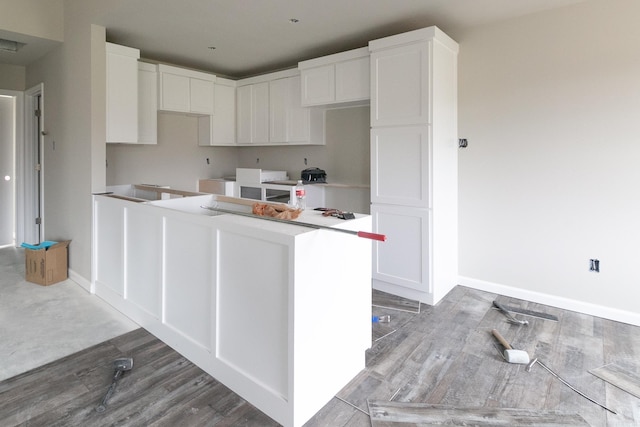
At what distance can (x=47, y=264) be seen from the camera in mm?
3650

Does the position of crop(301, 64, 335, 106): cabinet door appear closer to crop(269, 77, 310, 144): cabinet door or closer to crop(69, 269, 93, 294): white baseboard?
crop(269, 77, 310, 144): cabinet door

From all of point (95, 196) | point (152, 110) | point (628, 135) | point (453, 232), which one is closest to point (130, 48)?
point (152, 110)

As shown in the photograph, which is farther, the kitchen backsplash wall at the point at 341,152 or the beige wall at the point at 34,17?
the kitchen backsplash wall at the point at 341,152

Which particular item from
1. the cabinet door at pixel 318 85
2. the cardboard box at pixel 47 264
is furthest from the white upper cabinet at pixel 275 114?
the cardboard box at pixel 47 264

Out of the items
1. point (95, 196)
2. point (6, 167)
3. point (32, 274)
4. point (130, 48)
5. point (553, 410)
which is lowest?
point (553, 410)

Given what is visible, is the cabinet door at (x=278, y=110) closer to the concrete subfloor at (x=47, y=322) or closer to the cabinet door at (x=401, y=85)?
the cabinet door at (x=401, y=85)

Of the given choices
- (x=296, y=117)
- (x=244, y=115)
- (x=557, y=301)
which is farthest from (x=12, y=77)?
(x=557, y=301)

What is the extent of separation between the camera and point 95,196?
3348mm

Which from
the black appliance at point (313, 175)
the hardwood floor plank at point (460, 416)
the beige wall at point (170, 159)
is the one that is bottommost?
the hardwood floor plank at point (460, 416)

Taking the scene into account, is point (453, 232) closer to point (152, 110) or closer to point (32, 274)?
point (152, 110)

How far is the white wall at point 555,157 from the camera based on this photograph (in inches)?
114

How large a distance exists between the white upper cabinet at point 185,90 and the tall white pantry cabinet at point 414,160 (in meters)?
2.47

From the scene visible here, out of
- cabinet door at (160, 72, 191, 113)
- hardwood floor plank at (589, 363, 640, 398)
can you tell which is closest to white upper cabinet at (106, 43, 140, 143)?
cabinet door at (160, 72, 191, 113)

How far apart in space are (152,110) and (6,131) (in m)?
2.26
